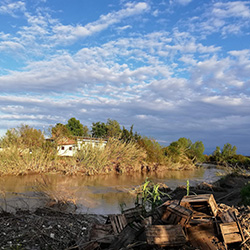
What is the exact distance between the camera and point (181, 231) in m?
3.26

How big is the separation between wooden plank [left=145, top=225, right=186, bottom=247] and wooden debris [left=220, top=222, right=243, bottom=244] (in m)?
0.67

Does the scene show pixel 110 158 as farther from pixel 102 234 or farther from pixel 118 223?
pixel 102 234

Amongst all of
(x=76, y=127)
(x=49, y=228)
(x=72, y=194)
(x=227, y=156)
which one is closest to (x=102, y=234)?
(x=49, y=228)

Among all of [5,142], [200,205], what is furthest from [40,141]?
[200,205]

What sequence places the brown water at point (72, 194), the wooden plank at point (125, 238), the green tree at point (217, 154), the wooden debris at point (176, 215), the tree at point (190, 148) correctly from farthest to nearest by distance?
the green tree at point (217, 154) → the tree at point (190, 148) → the brown water at point (72, 194) → the wooden debris at point (176, 215) → the wooden plank at point (125, 238)

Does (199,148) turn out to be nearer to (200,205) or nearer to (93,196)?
(93,196)

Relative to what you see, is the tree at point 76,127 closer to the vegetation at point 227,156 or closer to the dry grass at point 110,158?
the vegetation at point 227,156

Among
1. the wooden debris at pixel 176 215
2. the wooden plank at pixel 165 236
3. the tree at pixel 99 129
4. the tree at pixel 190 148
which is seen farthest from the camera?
the tree at pixel 99 129

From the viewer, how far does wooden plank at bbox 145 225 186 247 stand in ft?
10.4

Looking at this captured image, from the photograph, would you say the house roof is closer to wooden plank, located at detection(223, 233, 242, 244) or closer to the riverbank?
the riverbank

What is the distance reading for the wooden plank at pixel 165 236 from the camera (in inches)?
125

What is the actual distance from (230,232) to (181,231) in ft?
2.65

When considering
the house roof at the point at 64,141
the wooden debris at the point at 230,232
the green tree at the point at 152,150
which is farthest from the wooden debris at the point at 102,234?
the green tree at the point at 152,150

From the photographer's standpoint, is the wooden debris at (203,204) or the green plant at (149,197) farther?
the green plant at (149,197)
